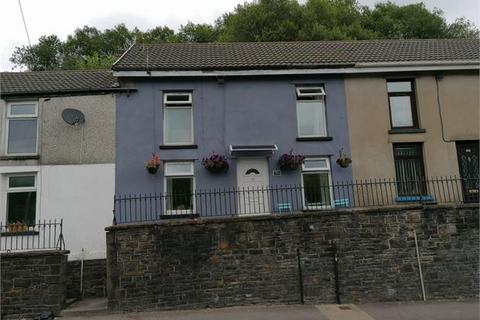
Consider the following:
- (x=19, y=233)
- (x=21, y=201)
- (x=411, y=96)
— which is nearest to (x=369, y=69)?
(x=411, y=96)

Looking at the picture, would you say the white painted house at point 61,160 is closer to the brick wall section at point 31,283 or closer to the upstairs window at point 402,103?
the brick wall section at point 31,283

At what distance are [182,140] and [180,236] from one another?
4.54m

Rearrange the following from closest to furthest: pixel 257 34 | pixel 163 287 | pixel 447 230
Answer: pixel 163 287
pixel 447 230
pixel 257 34

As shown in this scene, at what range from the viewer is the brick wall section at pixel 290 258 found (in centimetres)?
1018

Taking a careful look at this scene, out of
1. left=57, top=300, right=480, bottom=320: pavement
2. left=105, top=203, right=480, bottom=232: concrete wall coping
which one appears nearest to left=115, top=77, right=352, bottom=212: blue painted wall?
left=105, top=203, right=480, bottom=232: concrete wall coping

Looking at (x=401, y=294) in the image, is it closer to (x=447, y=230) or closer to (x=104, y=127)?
(x=447, y=230)

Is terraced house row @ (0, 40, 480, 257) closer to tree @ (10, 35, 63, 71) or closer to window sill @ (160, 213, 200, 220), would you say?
window sill @ (160, 213, 200, 220)

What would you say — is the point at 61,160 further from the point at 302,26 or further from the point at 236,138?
the point at 302,26

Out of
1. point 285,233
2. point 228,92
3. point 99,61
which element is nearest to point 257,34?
point 99,61

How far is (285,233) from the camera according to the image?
1060cm

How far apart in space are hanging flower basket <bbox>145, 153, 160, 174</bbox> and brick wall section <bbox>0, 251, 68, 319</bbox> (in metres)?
3.75

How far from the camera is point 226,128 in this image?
47.1 ft

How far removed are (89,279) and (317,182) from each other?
277 inches

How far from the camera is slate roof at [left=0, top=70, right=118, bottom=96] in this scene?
14156mm
